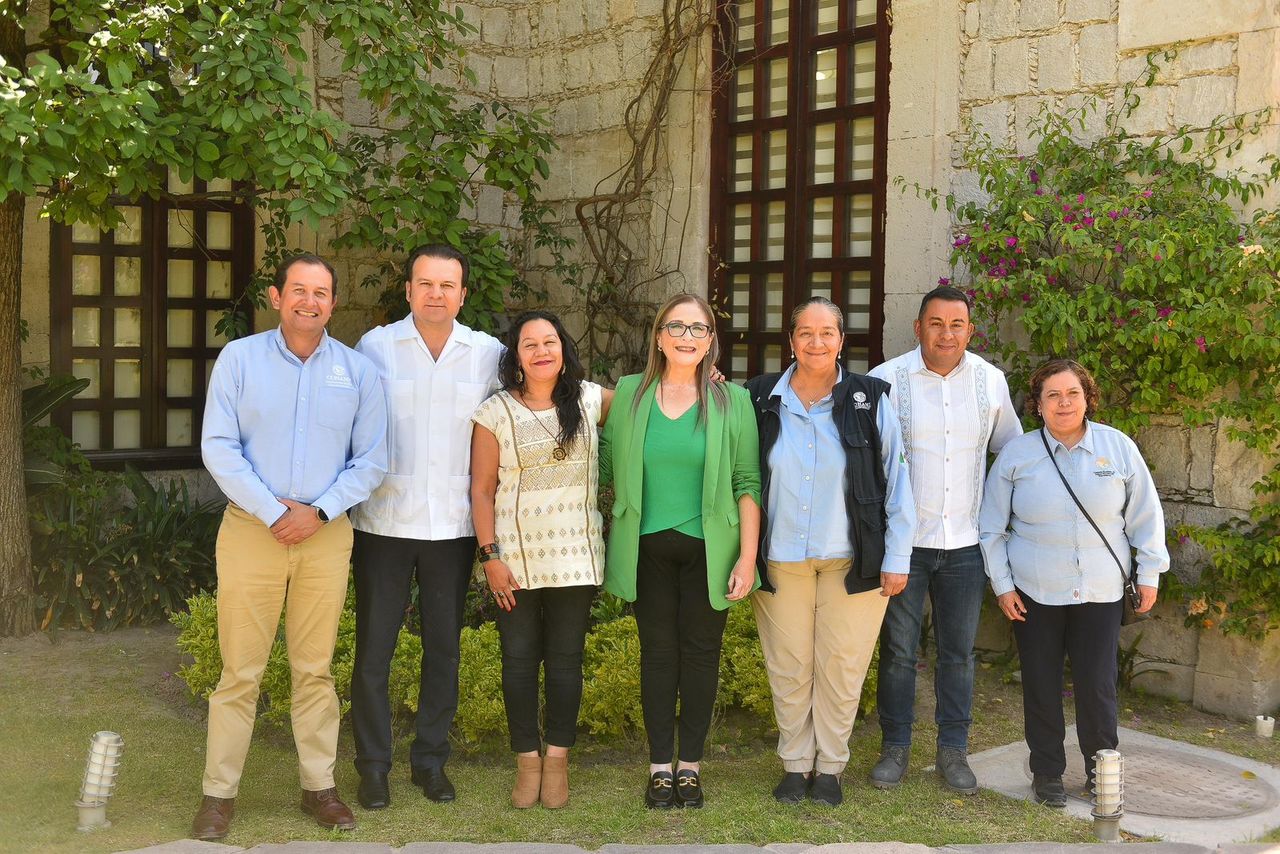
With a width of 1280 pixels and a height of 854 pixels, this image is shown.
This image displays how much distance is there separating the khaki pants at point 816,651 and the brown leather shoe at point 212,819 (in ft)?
5.92

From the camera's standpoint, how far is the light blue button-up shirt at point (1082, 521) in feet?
13.1

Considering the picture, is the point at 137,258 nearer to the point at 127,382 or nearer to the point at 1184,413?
the point at 127,382

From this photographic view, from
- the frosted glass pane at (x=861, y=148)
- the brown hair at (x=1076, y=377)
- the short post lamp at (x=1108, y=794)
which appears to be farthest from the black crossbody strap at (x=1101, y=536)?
the frosted glass pane at (x=861, y=148)

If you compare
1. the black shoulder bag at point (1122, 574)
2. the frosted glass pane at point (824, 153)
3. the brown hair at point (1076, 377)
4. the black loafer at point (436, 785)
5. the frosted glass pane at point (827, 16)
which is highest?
the frosted glass pane at point (827, 16)

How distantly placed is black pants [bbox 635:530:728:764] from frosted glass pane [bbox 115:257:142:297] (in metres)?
4.84

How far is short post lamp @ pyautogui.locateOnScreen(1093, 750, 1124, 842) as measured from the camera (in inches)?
148

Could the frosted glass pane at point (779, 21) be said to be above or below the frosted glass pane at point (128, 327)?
above

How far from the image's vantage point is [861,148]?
6.73 meters

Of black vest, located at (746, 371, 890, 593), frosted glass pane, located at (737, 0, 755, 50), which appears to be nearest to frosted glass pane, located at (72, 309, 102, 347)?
frosted glass pane, located at (737, 0, 755, 50)

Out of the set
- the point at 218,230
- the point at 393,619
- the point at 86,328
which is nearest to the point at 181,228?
the point at 218,230

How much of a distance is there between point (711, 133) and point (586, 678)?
378 centimetres

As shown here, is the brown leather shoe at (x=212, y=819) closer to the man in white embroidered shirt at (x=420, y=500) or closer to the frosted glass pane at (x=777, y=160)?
the man in white embroidered shirt at (x=420, y=500)

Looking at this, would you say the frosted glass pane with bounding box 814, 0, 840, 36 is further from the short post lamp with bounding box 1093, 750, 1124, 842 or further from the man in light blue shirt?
the short post lamp with bounding box 1093, 750, 1124, 842

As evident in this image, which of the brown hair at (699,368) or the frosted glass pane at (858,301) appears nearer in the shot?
the brown hair at (699,368)
